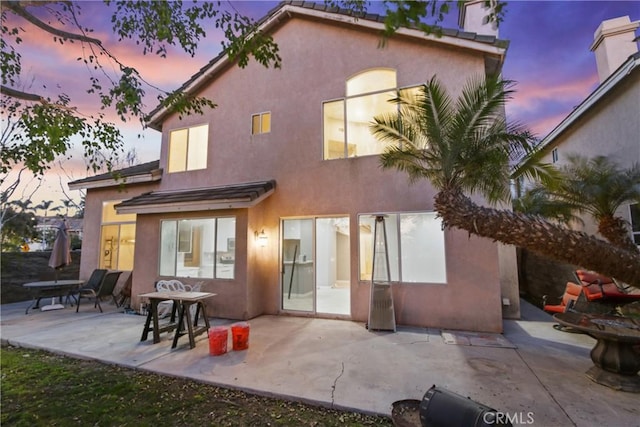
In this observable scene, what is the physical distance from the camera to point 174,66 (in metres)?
7.72

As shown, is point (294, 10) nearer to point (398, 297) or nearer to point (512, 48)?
point (512, 48)

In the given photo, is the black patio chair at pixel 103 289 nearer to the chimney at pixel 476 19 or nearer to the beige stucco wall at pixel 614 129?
the chimney at pixel 476 19

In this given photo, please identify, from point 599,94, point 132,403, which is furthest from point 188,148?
point 599,94

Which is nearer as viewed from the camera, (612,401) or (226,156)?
(612,401)

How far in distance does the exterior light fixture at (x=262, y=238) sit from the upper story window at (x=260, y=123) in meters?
3.45

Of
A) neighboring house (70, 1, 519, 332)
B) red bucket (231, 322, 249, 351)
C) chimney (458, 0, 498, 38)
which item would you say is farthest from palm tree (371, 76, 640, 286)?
chimney (458, 0, 498, 38)

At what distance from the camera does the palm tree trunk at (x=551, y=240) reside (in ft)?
14.1

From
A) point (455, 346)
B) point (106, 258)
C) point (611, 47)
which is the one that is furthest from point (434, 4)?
point (106, 258)

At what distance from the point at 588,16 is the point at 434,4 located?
11546 millimetres

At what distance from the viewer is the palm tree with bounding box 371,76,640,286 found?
14.6 ft

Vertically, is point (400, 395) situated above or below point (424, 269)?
below

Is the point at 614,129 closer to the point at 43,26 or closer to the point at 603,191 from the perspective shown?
the point at 603,191

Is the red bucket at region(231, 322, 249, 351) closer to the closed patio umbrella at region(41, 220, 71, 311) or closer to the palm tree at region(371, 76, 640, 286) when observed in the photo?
the palm tree at region(371, 76, 640, 286)

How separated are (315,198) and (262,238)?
2.10 m
